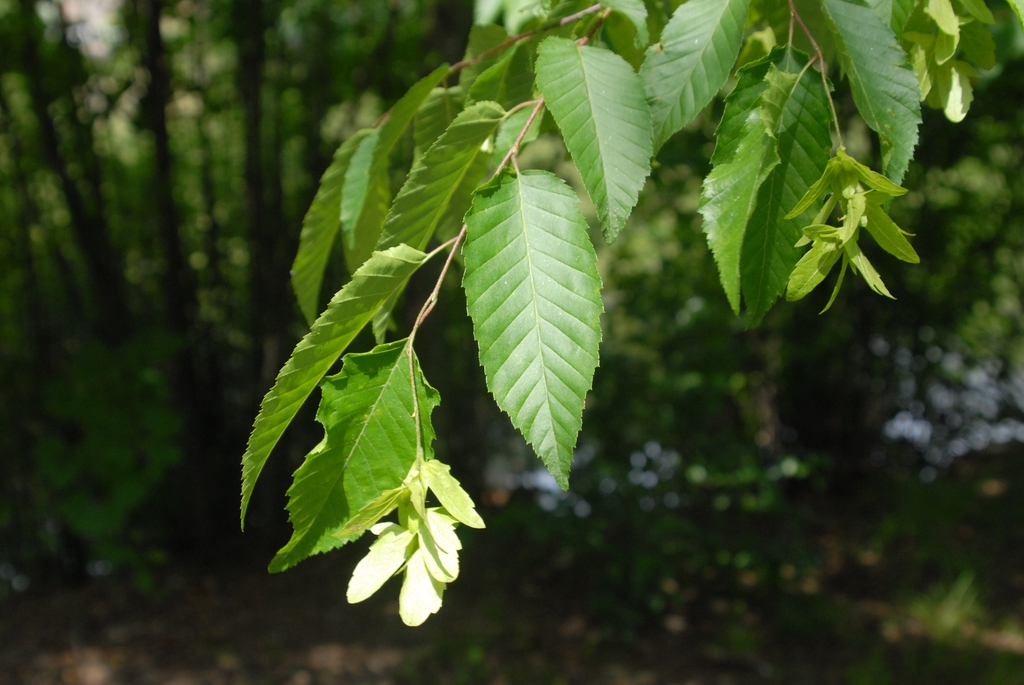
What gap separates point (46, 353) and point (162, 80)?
1718mm

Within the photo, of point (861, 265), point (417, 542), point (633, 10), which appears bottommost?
point (417, 542)

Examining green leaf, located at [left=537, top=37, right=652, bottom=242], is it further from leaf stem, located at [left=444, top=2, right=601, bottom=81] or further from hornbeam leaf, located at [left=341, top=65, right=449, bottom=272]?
hornbeam leaf, located at [left=341, top=65, right=449, bottom=272]

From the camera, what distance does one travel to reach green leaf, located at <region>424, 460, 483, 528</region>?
567mm

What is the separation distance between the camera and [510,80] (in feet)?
2.71

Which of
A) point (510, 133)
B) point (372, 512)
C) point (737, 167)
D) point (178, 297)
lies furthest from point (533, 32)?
point (178, 297)

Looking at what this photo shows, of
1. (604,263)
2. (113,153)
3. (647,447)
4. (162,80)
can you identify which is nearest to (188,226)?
(113,153)

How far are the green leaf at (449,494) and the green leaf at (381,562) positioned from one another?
0.04 metres

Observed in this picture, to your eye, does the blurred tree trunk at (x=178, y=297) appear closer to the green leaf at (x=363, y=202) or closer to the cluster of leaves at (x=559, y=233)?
the green leaf at (x=363, y=202)

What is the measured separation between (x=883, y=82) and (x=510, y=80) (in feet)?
1.15

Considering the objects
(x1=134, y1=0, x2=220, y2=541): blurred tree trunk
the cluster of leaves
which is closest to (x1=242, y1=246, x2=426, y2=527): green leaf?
the cluster of leaves

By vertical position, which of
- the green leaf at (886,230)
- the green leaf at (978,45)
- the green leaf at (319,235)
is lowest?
the green leaf at (319,235)

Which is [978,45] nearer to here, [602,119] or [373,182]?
[602,119]

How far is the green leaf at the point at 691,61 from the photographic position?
688 millimetres

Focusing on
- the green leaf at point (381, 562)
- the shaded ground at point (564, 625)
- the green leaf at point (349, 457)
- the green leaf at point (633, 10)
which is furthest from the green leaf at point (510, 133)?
the shaded ground at point (564, 625)
